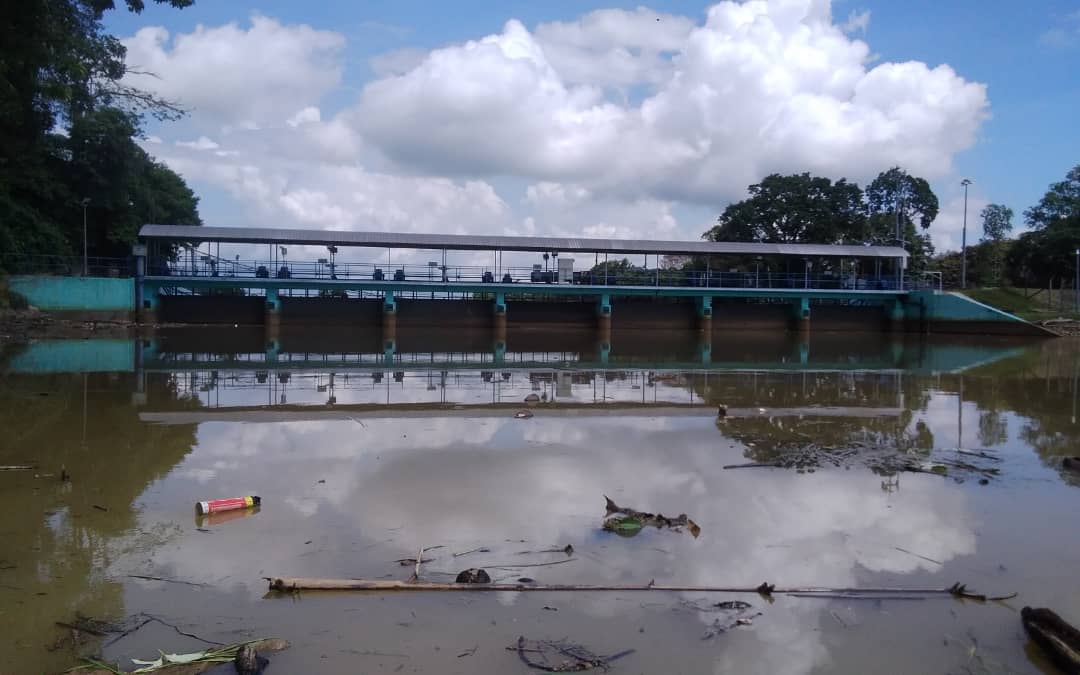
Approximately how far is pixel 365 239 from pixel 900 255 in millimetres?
29048

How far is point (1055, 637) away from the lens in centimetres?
400

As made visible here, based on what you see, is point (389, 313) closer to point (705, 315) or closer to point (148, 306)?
point (148, 306)

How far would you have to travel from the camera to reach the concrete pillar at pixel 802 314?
1558 inches

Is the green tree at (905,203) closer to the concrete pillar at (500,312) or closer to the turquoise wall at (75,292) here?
the concrete pillar at (500,312)

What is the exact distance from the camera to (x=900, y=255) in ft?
135

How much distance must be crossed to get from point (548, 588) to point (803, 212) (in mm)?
48736

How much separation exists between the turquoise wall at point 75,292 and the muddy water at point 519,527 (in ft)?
69.0

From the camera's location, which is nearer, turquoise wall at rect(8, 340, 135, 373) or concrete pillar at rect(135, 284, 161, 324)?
turquoise wall at rect(8, 340, 135, 373)

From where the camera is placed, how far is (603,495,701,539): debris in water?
5.88 meters

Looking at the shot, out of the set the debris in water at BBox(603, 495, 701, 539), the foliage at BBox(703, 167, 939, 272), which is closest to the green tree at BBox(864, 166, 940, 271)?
the foliage at BBox(703, 167, 939, 272)

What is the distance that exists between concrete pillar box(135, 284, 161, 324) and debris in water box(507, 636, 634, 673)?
34396 millimetres

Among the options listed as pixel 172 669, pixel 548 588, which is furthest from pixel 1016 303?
pixel 172 669

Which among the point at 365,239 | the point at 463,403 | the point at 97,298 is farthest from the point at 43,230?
the point at 463,403

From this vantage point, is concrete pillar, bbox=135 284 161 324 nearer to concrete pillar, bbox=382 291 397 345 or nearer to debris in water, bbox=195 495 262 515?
concrete pillar, bbox=382 291 397 345
